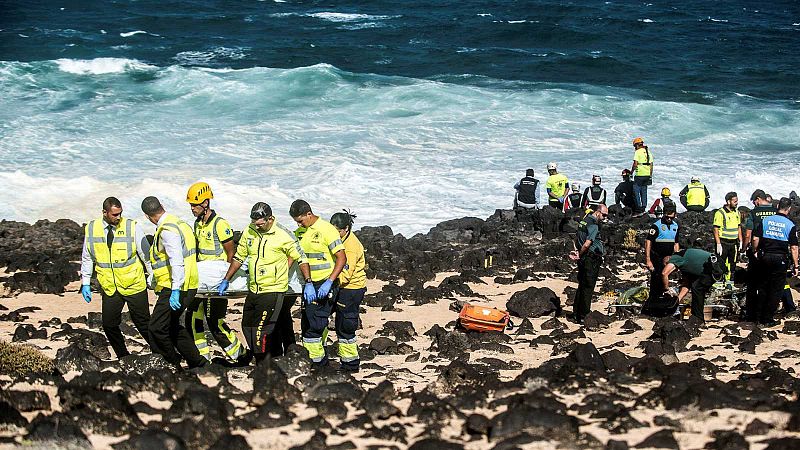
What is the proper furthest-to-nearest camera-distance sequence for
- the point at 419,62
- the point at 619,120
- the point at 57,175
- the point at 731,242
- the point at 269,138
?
the point at 419,62, the point at 619,120, the point at 269,138, the point at 57,175, the point at 731,242

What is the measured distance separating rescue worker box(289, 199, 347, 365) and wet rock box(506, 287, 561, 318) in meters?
4.58

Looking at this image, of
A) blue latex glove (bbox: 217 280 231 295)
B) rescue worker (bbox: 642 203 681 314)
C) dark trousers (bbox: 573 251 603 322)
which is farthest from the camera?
dark trousers (bbox: 573 251 603 322)

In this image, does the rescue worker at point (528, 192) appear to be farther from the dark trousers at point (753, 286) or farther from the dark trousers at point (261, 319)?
the dark trousers at point (261, 319)

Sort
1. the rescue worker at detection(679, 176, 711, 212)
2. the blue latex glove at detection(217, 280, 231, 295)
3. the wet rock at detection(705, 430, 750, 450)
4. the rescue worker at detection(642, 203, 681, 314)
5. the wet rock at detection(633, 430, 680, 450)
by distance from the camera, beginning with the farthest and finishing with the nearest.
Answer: the rescue worker at detection(679, 176, 711, 212)
the rescue worker at detection(642, 203, 681, 314)
the blue latex glove at detection(217, 280, 231, 295)
the wet rock at detection(633, 430, 680, 450)
the wet rock at detection(705, 430, 750, 450)

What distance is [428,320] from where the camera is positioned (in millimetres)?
14133

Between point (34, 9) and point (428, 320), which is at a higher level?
point (34, 9)

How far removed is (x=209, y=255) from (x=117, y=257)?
1.05 m

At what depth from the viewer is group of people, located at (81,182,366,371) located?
9.67m

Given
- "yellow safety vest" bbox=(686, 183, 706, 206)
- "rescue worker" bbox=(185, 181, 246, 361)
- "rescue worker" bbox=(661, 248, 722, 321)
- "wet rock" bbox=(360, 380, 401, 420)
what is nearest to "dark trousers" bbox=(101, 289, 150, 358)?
"rescue worker" bbox=(185, 181, 246, 361)

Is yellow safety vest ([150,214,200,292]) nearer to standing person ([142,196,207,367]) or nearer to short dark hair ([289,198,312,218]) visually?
standing person ([142,196,207,367])

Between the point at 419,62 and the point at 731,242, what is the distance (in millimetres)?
32313

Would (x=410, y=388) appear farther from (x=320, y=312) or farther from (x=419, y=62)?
(x=419, y=62)

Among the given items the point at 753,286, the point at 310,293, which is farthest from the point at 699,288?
the point at 310,293

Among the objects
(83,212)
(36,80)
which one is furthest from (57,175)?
(36,80)
